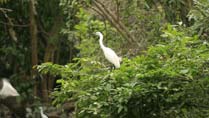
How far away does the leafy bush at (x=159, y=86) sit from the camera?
129 inches

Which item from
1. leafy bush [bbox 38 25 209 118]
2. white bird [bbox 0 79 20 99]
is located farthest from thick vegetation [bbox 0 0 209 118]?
white bird [bbox 0 79 20 99]

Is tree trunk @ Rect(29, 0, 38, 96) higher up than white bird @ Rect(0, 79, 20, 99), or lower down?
higher up

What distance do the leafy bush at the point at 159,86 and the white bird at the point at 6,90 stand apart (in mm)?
4494

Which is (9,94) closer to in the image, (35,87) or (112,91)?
(35,87)

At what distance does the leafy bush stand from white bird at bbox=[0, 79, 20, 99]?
4.49 m

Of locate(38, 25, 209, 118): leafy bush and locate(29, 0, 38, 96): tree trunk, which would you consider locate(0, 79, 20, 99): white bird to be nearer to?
locate(29, 0, 38, 96): tree trunk

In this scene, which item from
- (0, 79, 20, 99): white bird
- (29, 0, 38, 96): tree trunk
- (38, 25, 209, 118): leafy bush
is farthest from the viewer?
(29, 0, 38, 96): tree trunk

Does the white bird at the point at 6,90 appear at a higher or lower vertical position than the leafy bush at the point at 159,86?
lower

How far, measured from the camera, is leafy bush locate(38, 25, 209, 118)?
10.8 feet

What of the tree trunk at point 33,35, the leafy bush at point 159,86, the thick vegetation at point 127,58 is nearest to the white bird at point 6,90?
the thick vegetation at point 127,58

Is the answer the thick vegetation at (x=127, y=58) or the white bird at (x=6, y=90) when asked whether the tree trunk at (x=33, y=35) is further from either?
the white bird at (x=6, y=90)

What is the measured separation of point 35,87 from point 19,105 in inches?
23.4

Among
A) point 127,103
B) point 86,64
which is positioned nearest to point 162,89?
point 127,103

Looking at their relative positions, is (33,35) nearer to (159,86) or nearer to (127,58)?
(127,58)
